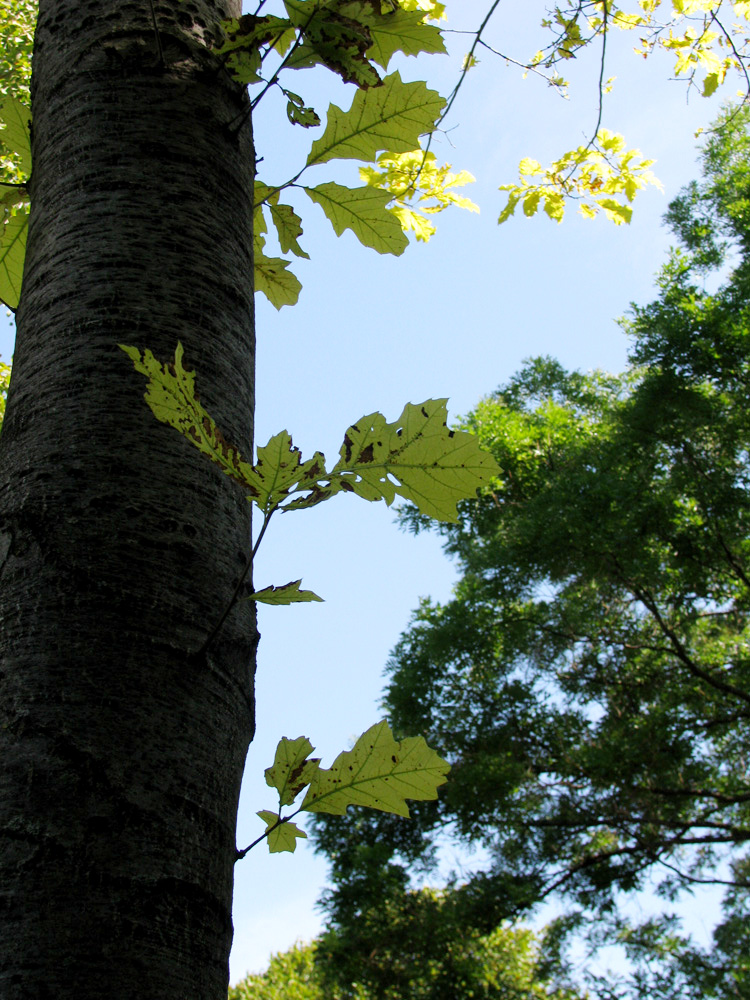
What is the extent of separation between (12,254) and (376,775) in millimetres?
717

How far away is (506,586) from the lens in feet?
22.1

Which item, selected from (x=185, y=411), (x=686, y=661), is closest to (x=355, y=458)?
(x=185, y=411)

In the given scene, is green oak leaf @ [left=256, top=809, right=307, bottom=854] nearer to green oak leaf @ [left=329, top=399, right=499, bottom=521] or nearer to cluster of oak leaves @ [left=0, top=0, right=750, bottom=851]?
cluster of oak leaves @ [left=0, top=0, right=750, bottom=851]

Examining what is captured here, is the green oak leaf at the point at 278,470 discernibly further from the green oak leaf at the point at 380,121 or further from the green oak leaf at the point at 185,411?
the green oak leaf at the point at 380,121

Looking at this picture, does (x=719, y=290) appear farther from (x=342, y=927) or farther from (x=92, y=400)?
(x=92, y=400)

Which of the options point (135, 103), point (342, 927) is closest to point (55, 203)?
point (135, 103)

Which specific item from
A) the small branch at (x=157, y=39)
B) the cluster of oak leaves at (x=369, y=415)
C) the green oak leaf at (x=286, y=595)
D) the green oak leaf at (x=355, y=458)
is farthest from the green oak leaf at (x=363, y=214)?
the green oak leaf at (x=286, y=595)

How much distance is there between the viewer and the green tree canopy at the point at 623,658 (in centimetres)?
568

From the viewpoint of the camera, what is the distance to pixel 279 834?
548 millimetres

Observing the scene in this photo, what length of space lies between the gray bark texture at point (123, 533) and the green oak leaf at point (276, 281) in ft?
0.82

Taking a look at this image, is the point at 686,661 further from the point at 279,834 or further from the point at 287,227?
the point at 279,834

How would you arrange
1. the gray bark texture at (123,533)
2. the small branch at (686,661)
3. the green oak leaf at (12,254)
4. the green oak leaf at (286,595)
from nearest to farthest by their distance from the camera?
the gray bark texture at (123,533) → the green oak leaf at (286,595) → the green oak leaf at (12,254) → the small branch at (686,661)

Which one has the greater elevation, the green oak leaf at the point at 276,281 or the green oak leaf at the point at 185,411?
the green oak leaf at the point at 276,281

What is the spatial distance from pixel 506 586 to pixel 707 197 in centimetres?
393
